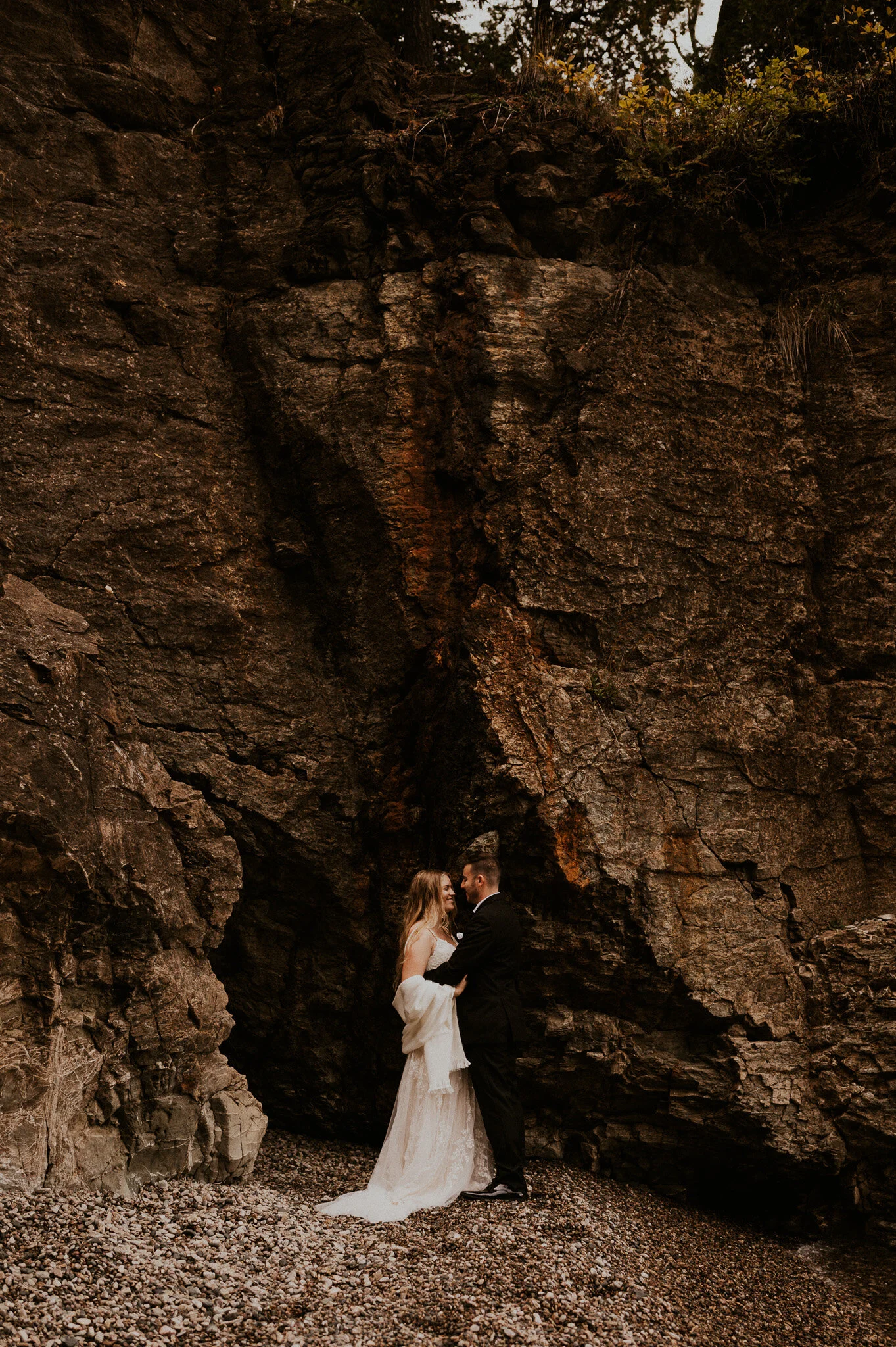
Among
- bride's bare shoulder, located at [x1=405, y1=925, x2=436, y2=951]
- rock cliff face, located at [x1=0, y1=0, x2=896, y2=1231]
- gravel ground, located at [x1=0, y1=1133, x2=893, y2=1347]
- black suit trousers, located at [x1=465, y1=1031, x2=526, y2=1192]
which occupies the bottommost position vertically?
gravel ground, located at [x1=0, y1=1133, x2=893, y2=1347]

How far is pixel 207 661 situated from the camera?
30.9ft

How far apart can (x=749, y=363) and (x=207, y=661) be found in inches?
232

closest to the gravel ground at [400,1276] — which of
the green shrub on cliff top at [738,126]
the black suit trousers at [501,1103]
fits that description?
the black suit trousers at [501,1103]

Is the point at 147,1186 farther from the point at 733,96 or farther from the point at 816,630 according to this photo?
the point at 733,96

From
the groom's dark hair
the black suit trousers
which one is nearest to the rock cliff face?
the groom's dark hair

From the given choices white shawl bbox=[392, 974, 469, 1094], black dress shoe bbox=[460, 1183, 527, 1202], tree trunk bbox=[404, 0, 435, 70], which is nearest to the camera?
black dress shoe bbox=[460, 1183, 527, 1202]

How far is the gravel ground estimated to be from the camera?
209 inches

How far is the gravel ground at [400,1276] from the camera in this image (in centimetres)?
530

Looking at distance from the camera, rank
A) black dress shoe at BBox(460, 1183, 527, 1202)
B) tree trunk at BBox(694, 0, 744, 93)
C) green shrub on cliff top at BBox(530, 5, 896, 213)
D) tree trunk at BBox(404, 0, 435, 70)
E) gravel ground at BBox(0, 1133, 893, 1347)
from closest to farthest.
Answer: gravel ground at BBox(0, 1133, 893, 1347) → black dress shoe at BBox(460, 1183, 527, 1202) → green shrub on cliff top at BBox(530, 5, 896, 213) → tree trunk at BBox(694, 0, 744, 93) → tree trunk at BBox(404, 0, 435, 70)

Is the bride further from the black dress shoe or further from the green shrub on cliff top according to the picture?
the green shrub on cliff top

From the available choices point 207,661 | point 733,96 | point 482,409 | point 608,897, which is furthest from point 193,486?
point 733,96

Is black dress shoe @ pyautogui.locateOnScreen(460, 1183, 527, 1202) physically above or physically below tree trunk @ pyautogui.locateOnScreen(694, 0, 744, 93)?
below

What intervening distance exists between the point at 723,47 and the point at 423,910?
11144mm

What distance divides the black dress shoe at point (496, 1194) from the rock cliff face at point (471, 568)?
1.18m
